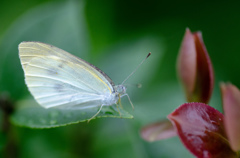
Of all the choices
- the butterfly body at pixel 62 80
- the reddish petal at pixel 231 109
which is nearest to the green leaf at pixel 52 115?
the butterfly body at pixel 62 80

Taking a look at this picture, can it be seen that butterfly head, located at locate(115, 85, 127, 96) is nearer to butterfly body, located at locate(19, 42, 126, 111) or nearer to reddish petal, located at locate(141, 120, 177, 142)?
butterfly body, located at locate(19, 42, 126, 111)

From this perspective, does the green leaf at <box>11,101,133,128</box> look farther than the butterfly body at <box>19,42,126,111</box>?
No

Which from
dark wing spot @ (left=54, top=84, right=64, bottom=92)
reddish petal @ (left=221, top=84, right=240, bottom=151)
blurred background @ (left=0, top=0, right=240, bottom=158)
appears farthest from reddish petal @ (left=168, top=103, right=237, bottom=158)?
dark wing spot @ (left=54, top=84, right=64, bottom=92)

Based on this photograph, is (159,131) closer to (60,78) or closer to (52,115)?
(52,115)

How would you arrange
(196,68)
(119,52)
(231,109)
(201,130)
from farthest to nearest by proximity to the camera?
(119,52), (196,68), (201,130), (231,109)

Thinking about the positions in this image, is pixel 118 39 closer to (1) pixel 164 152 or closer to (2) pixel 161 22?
(2) pixel 161 22

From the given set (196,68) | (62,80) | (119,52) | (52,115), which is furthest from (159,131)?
(119,52)
